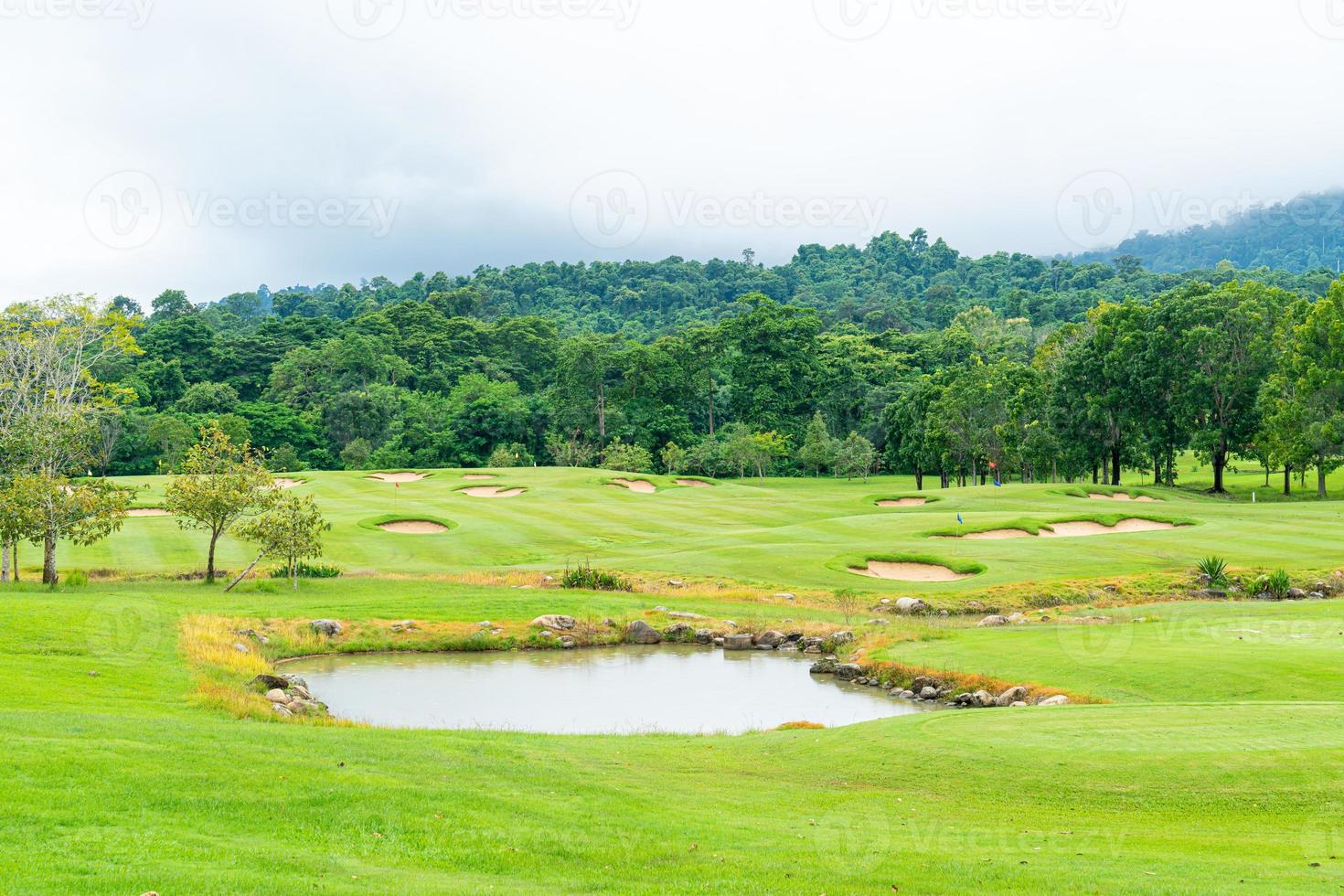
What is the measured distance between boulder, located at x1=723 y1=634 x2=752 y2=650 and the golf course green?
58.3 inches

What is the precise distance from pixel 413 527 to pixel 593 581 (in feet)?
47.8

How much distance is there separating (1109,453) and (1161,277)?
396 feet

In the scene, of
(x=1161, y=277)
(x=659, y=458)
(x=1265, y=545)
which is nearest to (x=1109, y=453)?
(x=1265, y=545)

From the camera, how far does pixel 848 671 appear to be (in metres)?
26.5

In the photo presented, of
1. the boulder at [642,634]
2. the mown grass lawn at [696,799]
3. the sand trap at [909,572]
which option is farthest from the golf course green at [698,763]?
the sand trap at [909,572]

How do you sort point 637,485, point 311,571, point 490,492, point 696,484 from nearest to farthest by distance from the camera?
point 311,571, point 490,492, point 637,485, point 696,484

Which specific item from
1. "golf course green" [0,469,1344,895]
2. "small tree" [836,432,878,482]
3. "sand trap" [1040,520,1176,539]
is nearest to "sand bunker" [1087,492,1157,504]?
"sand trap" [1040,520,1176,539]

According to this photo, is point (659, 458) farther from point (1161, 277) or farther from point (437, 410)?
point (1161, 277)

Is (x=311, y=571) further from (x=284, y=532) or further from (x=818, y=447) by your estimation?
(x=818, y=447)

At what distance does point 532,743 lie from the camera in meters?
16.7

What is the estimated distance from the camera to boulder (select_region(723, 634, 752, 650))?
98.5 ft

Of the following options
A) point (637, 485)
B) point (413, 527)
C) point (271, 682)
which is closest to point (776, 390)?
point (637, 485)

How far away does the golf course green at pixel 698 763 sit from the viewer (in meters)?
10.0

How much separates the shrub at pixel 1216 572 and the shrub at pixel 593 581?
1995cm
